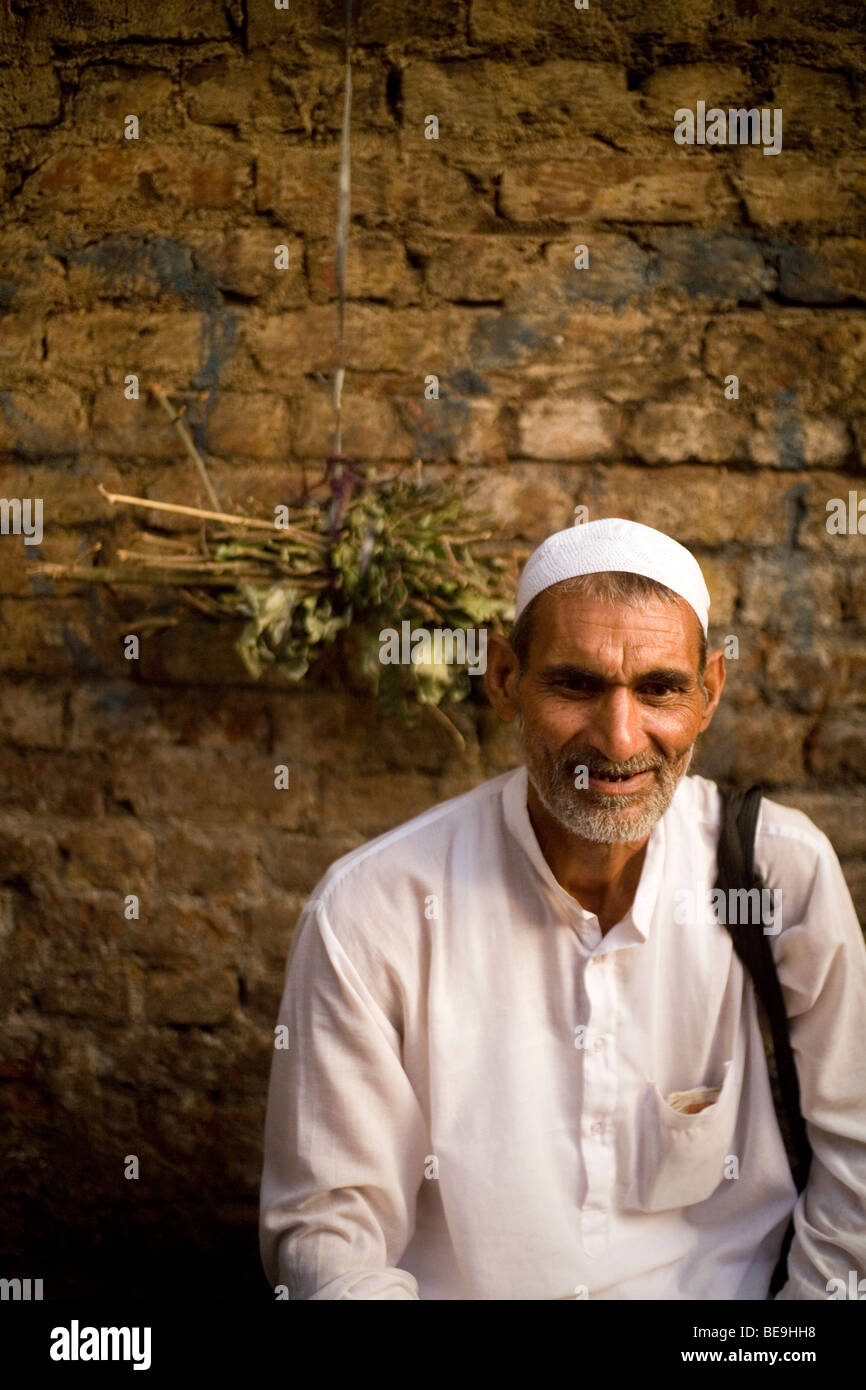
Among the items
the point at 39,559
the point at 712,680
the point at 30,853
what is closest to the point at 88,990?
the point at 30,853

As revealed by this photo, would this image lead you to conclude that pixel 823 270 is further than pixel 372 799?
No

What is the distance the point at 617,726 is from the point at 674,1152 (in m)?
0.77

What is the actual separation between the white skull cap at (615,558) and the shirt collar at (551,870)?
38 cm

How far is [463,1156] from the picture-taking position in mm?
1816

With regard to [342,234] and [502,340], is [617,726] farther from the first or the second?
[342,234]

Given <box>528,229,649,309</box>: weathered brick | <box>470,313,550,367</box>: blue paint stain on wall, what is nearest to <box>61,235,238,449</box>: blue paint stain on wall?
<box>470,313,550,367</box>: blue paint stain on wall

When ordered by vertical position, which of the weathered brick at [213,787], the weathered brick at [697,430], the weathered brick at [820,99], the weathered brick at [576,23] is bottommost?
the weathered brick at [213,787]

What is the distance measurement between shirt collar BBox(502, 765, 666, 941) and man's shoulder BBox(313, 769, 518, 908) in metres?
0.06

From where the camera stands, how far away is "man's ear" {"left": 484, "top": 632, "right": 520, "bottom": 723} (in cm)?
197

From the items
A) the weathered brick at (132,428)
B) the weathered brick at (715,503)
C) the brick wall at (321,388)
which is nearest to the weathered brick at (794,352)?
the brick wall at (321,388)

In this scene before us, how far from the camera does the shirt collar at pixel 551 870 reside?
189 cm

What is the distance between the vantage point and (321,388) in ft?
8.68

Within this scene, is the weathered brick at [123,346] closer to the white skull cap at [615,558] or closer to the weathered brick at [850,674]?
the white skull cap at [615,558]

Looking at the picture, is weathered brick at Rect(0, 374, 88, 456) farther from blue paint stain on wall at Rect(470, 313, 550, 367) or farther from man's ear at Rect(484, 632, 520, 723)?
man's ear at Rect(484, 632, 520, 723)
